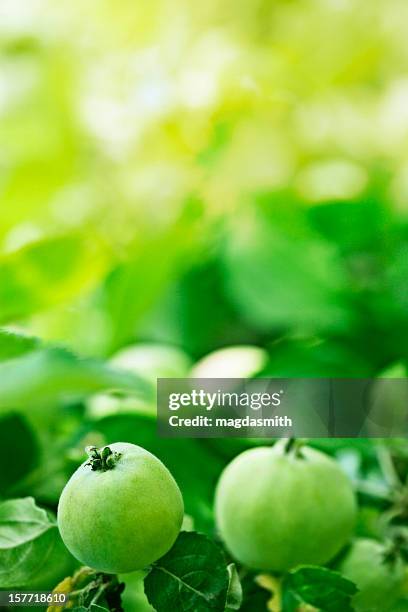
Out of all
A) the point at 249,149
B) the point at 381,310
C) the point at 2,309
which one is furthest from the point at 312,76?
the point at 2,309

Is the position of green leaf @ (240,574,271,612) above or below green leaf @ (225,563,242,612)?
below

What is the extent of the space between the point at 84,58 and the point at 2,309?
0.73m

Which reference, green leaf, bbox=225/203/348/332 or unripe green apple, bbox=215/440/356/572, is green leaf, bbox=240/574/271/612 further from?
green leaf, bbox=225/203/348/332

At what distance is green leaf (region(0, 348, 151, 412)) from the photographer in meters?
0.24

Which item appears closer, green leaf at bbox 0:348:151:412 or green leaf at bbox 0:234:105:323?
green leaf at bbox 0:348:151:412

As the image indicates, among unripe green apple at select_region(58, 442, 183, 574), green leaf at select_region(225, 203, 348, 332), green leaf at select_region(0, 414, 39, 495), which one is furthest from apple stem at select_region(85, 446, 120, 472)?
green leaf at select_region(225, 203, 348, 332)

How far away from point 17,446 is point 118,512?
12 cm

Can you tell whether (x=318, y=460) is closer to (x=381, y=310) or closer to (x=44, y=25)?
(x=381, y=310)

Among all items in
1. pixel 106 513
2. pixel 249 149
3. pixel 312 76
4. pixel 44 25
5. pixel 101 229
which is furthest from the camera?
pixel 44 25

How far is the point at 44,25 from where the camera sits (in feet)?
3.57

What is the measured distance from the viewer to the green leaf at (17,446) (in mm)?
269

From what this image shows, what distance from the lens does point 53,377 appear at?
240 millimetres

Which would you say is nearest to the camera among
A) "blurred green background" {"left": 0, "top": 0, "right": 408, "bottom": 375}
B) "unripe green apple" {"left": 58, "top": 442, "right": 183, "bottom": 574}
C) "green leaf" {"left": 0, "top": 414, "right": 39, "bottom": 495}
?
"unripe green apple" {"left": 58, "top": 442, "right": 183, "bottom": 574}

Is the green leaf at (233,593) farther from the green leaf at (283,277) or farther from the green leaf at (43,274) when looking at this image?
the green leaf at (283,277)
